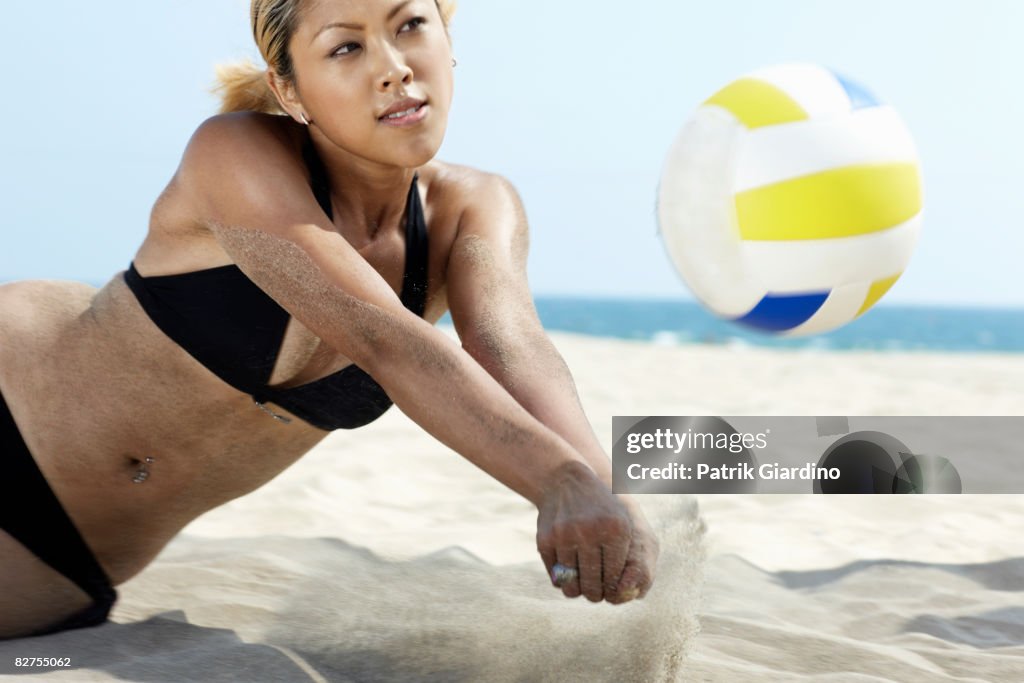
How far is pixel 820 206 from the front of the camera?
2.41m

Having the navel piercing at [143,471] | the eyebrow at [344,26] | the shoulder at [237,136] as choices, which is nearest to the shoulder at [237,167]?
the shoulder at [237,136]

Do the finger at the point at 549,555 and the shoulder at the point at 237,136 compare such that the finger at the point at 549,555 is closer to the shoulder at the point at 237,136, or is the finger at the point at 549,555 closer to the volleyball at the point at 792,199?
the shoulder at the point at 237,136

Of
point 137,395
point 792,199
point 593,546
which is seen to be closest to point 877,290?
point 792,199

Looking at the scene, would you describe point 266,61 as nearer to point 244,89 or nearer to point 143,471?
point 244,89

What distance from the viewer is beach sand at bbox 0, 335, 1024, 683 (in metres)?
2.09

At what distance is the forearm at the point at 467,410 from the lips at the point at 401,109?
42 centimetres

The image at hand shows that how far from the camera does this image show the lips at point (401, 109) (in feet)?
6.07

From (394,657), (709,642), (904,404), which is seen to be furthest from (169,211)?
(904,404)

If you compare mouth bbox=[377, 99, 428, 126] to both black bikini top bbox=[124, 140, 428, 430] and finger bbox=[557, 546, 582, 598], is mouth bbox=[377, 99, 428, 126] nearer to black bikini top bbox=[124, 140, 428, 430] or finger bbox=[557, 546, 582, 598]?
black bikini top bbox=[124, 140, 428, 430]

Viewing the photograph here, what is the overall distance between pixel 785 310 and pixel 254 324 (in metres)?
1.28

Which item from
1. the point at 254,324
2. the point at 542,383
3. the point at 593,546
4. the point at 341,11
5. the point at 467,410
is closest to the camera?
the point at 593,546

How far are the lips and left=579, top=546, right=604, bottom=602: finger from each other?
2.83 ft

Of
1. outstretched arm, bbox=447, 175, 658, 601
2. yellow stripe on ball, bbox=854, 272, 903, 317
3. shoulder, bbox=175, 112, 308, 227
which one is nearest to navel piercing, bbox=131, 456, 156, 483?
shoulder, bbox=175, 112, 308, 227
